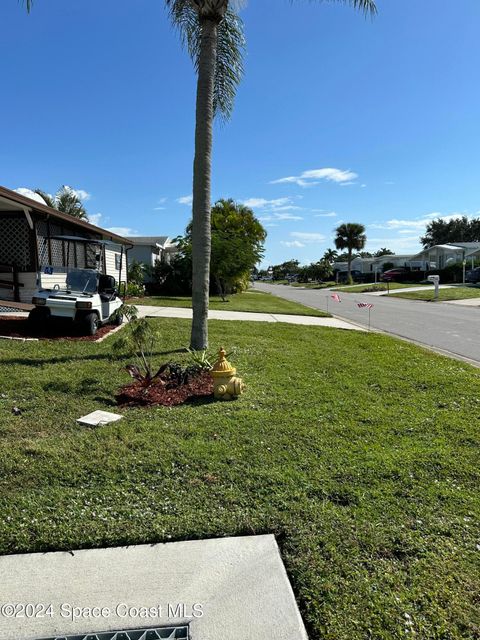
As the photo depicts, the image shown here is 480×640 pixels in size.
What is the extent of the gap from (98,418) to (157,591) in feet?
8.88

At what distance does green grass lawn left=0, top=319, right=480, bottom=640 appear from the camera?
7.84ft

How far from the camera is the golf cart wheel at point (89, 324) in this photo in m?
9.27

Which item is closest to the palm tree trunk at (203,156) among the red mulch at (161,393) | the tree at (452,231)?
the red mulch at (161,393)

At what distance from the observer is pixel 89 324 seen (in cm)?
933

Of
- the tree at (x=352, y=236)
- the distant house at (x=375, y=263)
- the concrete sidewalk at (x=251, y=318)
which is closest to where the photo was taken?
the concrete sidewalk at (x=251, y=318)

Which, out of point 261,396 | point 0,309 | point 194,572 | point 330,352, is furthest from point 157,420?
point 0,309

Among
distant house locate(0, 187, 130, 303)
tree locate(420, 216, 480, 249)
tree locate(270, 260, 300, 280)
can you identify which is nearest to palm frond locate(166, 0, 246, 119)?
distant house locate(0, 187, 130, 303)

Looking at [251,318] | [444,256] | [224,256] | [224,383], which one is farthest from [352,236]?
[224,383]

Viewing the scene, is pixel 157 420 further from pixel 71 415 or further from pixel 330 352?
A: pixel 330 352

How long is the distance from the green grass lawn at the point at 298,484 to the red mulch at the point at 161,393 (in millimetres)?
218

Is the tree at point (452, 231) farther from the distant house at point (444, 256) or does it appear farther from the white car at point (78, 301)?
the white car at point (78, 301)

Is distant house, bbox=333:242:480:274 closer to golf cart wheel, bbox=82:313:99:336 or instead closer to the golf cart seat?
the golf cart seat

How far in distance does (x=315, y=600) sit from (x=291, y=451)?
69.6 inches

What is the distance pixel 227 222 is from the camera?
3459cm
